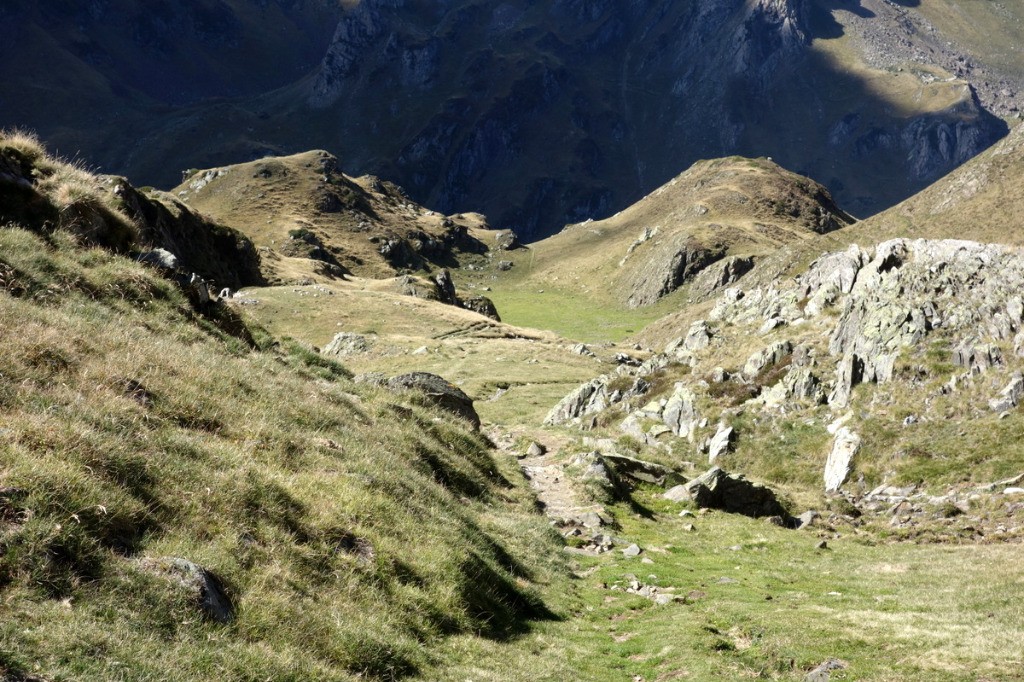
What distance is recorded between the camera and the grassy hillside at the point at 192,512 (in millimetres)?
8383

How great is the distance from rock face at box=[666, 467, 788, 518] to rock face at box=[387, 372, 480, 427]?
1245cm

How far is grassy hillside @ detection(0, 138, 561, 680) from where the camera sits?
8383mm

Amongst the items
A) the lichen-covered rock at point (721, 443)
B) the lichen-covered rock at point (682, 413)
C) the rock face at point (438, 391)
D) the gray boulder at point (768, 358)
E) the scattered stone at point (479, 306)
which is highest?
the scattered stone at point (479, 306)

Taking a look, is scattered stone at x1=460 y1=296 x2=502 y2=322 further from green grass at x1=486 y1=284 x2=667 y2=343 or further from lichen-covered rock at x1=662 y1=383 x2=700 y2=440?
lichen-covered rock at x1=662 y1=383 x2=700 y2=440

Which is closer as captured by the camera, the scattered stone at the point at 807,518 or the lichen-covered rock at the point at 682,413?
the scattered stone at the point at 807,518

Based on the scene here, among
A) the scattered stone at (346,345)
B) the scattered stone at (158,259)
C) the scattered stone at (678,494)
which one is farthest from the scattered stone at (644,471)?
the scattered stone at (346,345)

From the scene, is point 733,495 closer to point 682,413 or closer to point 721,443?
point 721,443

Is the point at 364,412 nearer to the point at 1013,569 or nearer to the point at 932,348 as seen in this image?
the point at 1013,569

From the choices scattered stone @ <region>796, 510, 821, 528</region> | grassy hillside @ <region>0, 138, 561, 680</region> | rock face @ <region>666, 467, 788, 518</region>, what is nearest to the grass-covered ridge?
grassy hillside @ <region>0, 138, 561, 680</region>

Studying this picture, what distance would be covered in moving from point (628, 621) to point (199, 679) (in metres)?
11.1

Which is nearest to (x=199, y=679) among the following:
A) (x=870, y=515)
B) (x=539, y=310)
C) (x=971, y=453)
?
(x=870, y=515)

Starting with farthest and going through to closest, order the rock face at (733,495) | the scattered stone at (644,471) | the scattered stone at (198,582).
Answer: the scattered stone at (644,471)
the rock face at (733,495)
the scattered stone at (198,582)

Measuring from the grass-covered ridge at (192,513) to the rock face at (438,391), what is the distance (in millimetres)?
12873

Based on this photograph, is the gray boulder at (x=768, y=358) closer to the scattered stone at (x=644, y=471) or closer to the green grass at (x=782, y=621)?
the scattered stone at (x=644, y=471)
